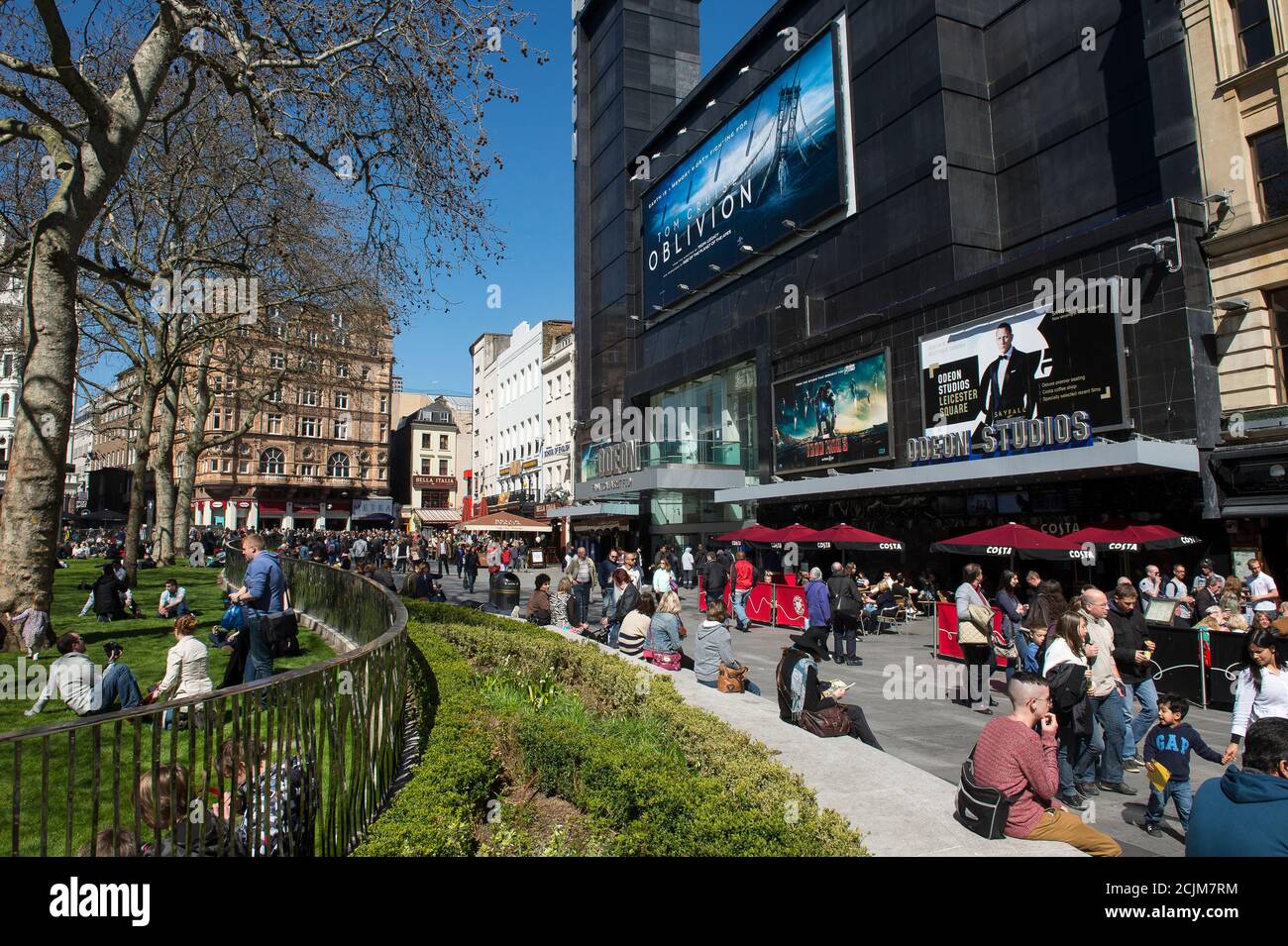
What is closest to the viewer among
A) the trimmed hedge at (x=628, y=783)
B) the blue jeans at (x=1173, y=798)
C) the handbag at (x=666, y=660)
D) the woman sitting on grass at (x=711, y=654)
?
the trimmed hedge at (x=628, y=783)

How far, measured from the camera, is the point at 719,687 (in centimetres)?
988

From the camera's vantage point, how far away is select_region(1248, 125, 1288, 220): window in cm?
1495

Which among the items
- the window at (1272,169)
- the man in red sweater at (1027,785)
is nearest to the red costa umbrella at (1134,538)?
the window at (1272,169)

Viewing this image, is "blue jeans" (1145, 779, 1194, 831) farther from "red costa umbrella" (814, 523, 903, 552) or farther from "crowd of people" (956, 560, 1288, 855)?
"red costa umbrella" (814, 523, 903, 552)

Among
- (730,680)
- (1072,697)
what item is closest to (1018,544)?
(730,680)

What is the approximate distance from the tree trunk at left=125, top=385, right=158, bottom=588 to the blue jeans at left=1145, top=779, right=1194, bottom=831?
78.4 ft

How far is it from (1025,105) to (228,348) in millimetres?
29730

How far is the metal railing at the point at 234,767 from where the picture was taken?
3.15 m

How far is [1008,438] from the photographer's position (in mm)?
18438

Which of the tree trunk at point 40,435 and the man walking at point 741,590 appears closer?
the tree trunk at point 40,435

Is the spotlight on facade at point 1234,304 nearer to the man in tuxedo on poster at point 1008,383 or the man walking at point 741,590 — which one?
the man in tuxedo on poster at point 1008,383

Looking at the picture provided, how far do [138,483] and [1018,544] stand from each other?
86.3ft

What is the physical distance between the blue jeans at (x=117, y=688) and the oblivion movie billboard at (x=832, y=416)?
19696 millimetres
